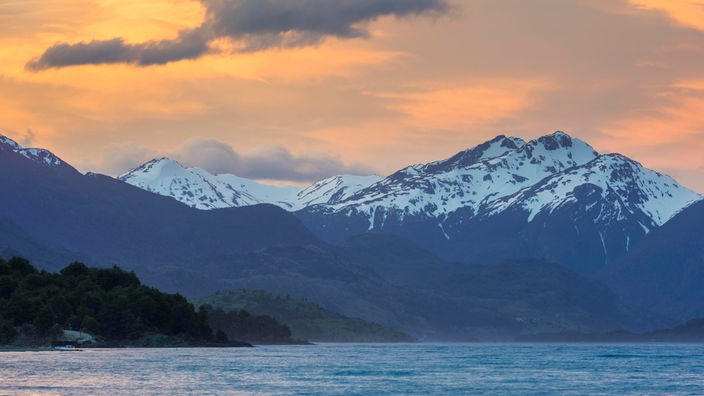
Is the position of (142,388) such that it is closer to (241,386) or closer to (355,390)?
(241,386)

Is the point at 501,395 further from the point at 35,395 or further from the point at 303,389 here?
the point at 35,395

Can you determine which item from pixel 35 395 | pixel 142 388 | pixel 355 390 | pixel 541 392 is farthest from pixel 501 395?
pixel 35 395

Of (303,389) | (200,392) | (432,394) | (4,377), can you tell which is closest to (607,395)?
(432,394)

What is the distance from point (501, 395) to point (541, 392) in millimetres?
8788

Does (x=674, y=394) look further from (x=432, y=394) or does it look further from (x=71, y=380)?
(x=71, y=380)

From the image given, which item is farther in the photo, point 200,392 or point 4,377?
point 4,377

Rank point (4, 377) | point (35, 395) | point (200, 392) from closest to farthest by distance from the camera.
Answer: point (35, 395), point (200, 392), point (4, 377)

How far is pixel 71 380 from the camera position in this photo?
19450cm

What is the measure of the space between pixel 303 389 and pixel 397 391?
13842mm

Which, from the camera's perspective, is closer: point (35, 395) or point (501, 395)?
point (35, 395)

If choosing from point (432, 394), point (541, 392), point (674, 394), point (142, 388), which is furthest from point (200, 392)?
point (674, 394)

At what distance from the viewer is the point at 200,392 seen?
595 ft

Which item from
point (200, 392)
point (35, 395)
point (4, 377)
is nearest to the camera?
point (35, 395)

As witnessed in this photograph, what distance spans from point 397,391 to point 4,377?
5682 centimetres
